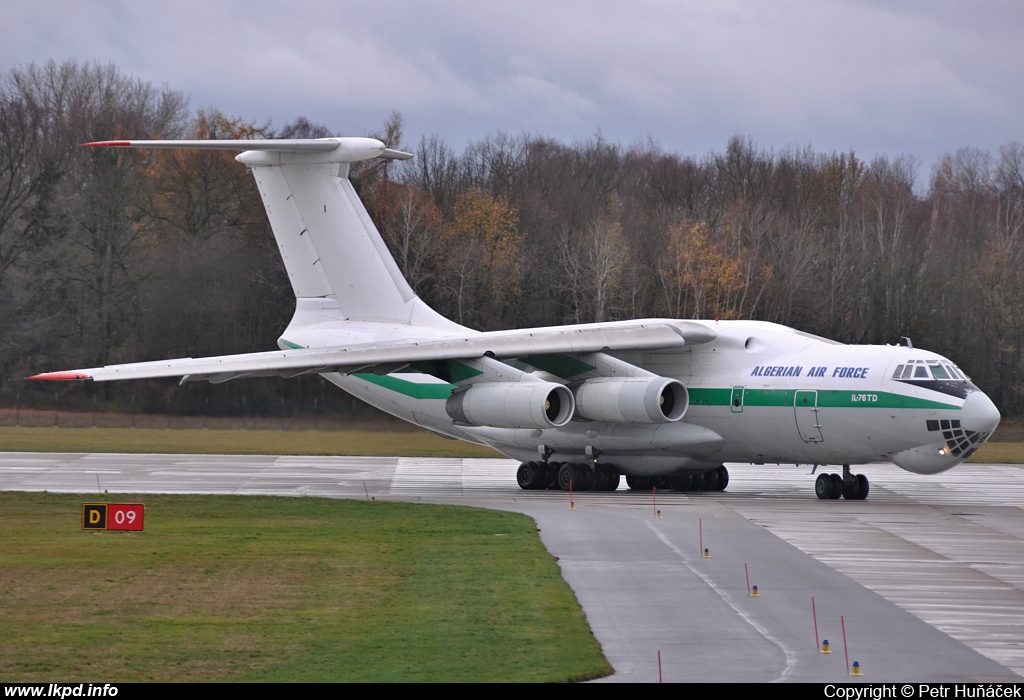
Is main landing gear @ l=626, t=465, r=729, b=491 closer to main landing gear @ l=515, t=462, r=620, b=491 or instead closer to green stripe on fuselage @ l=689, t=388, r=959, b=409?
main landing gear @ l=515, t=462, r=620, b=491

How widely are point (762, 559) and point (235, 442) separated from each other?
1969cm

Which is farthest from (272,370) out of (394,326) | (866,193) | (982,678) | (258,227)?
(866,193)

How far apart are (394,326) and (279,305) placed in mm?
16583

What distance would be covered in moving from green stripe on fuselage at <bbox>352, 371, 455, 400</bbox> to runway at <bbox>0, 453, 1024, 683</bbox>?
5.73ft

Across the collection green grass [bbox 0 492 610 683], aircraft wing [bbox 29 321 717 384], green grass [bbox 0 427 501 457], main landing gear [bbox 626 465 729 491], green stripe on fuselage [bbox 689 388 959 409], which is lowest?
green grass [bbox 0 427 501 457]

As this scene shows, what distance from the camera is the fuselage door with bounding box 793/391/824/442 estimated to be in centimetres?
2186

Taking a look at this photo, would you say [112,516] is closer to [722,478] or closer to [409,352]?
[409,352]

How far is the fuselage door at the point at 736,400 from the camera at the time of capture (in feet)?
74.3

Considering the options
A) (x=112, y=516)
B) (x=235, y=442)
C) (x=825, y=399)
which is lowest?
(x=235, y=442)

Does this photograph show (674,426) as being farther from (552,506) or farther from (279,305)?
(279,305)

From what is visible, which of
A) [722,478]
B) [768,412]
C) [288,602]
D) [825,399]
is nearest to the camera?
[288,602]

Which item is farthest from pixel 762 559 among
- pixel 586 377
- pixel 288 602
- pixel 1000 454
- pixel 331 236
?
pixel 1000 454

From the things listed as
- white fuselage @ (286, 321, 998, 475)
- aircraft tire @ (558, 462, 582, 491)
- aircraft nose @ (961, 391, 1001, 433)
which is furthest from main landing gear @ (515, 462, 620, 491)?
aircraft nose @ (961, 391, 1001, 433)

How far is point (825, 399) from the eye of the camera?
21.8 meters
